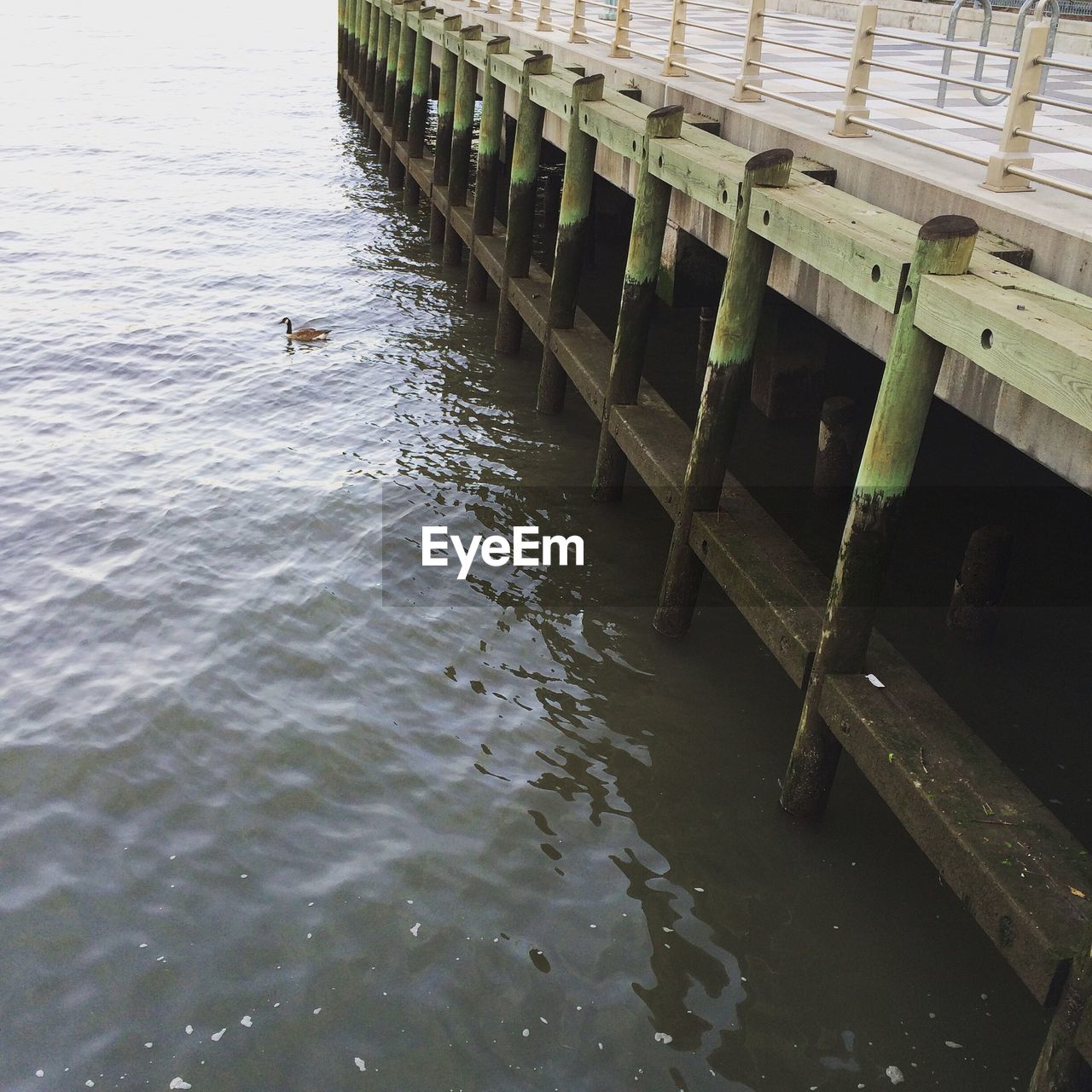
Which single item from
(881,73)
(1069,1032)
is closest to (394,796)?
(1069,1032)

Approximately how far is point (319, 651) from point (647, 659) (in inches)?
94.2

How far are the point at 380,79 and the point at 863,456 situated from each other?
23365mm

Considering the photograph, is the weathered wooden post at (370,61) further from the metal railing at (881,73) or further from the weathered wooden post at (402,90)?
the metal railing at (881,73)

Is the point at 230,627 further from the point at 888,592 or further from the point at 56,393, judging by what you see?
the point at 56,393

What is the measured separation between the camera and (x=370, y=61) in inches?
1083

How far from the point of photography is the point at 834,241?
605cm

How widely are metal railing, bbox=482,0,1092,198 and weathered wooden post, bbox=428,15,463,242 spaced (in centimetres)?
123

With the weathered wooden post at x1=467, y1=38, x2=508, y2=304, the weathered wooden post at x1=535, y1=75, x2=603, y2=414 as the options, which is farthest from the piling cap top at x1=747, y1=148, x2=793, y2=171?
the weathered wooden post at x1=467, y1=38, x2=508, y2=304

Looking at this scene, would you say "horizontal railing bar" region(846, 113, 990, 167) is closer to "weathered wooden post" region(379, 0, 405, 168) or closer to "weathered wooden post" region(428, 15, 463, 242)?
"weathered wooden post" region(428, 15, 463, 242)

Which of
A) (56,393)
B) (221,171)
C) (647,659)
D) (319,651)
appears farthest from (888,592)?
(221,171)

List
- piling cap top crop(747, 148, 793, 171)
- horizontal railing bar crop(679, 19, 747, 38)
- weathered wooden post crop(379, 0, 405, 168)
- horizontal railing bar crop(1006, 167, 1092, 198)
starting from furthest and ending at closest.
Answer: weathered wooden post crop(379, 0, 405, 168)
horizontal railing bar crop(679, 19, 747, 38)
piling cap top crop(747, 148, 793, 171)
horizontal railing bar crop(1006, 167, 1092, 198)

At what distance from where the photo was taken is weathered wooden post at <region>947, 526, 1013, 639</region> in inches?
304

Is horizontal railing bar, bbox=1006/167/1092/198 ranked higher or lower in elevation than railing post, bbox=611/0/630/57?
lower
